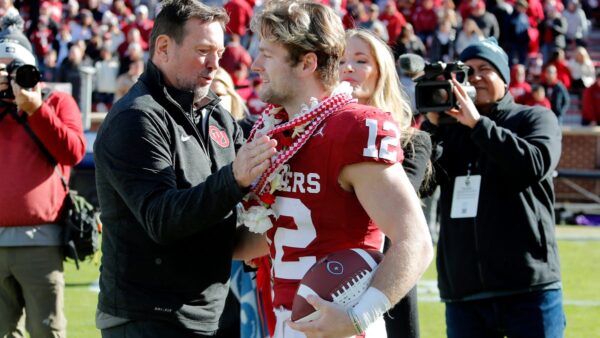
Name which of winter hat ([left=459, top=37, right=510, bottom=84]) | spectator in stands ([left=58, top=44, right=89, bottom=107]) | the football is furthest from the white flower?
spectator in stands ([left=58, top=44, right=89, bottom=107])

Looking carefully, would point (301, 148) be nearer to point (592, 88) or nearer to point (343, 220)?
point (343, 220)

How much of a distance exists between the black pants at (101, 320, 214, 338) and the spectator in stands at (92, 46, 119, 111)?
16.4 meters

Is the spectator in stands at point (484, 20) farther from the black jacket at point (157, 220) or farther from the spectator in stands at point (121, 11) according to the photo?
the black jacket at point (157, 220)

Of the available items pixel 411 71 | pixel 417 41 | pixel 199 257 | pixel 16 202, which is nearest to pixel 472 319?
pixel 411 71

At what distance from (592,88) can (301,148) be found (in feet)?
54.4

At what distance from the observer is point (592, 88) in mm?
18766

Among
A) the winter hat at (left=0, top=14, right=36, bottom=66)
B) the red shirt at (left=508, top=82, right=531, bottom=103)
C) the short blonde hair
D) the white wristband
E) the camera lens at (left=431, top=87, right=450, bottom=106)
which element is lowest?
the red shirt at (left=508, top=82, right=531, bottom=103)

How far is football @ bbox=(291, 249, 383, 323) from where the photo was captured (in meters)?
2.93

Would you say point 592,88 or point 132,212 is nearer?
point 132,212

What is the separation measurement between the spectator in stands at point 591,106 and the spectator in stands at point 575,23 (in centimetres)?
381

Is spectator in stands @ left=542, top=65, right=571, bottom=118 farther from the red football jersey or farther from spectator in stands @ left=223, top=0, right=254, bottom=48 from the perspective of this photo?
the red football jersey

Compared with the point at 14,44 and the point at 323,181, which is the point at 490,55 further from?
the point at 14,44

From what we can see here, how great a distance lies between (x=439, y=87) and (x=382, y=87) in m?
0.36

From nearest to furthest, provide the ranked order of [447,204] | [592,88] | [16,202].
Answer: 1. [447,204]
2. [16,202]
3. [592,88]
